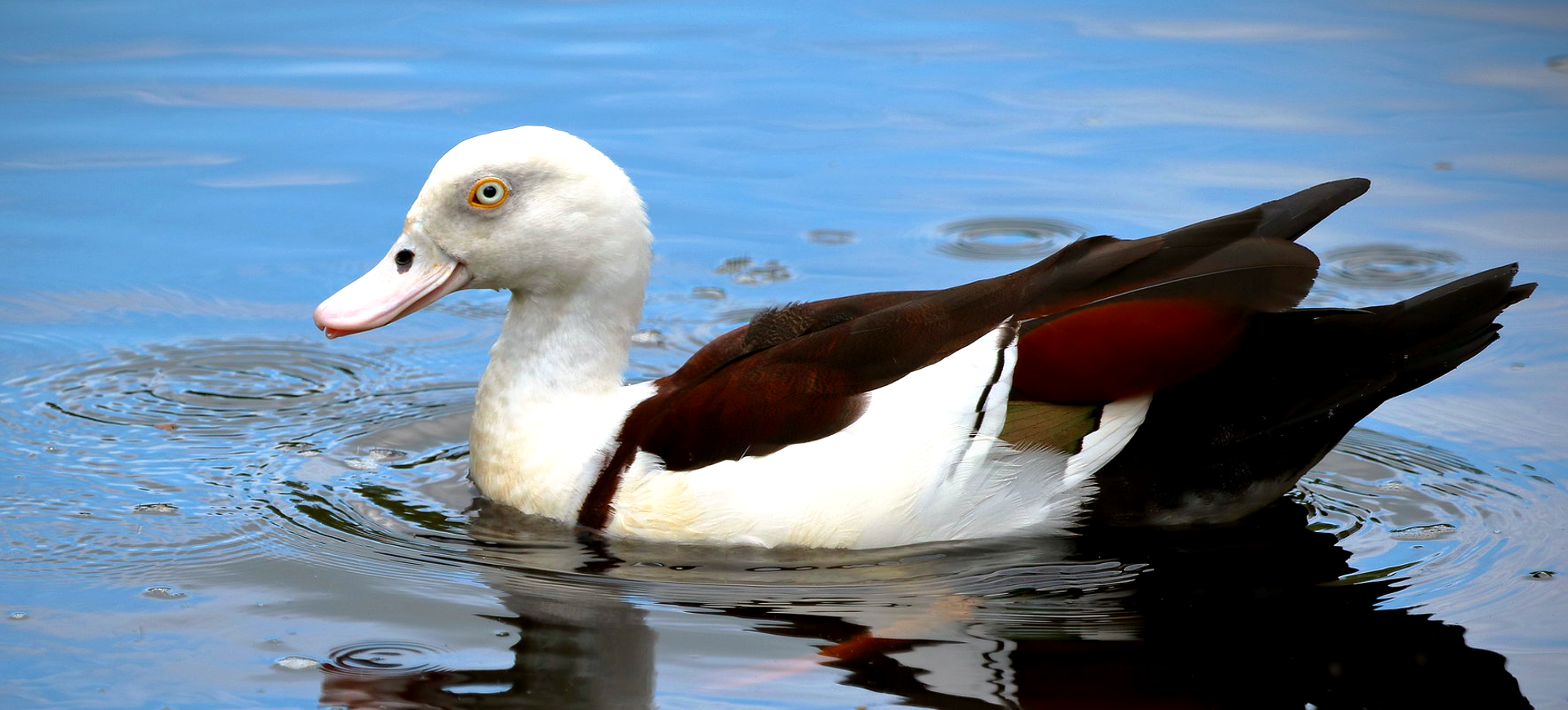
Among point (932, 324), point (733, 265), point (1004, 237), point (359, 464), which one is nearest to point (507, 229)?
point (359, 464)

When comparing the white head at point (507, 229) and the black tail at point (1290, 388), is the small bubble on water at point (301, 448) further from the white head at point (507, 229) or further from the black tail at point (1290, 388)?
the black tail at point (1290, 388)

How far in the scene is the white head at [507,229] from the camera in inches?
222

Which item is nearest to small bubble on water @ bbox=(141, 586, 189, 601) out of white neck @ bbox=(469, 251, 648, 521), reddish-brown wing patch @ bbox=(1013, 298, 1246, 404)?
white neck @ bbox=(469, 251, 648, 521)

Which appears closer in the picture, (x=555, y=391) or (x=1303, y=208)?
(x=1303, y=208)

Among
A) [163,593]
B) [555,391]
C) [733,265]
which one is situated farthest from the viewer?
[733,265]

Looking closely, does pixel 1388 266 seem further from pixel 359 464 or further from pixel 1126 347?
pixel 359 464

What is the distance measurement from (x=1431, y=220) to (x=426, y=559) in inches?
220

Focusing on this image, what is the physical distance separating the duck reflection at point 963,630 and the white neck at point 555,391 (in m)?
0.16

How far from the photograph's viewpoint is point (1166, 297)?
516 centimetres

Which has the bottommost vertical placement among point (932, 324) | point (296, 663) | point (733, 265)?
point (296, 663)

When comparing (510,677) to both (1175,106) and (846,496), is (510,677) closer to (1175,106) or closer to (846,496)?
(846,496)

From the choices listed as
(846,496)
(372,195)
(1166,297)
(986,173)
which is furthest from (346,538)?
(986,173)

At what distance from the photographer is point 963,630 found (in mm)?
4957

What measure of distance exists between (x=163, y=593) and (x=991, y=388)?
8.11ft
